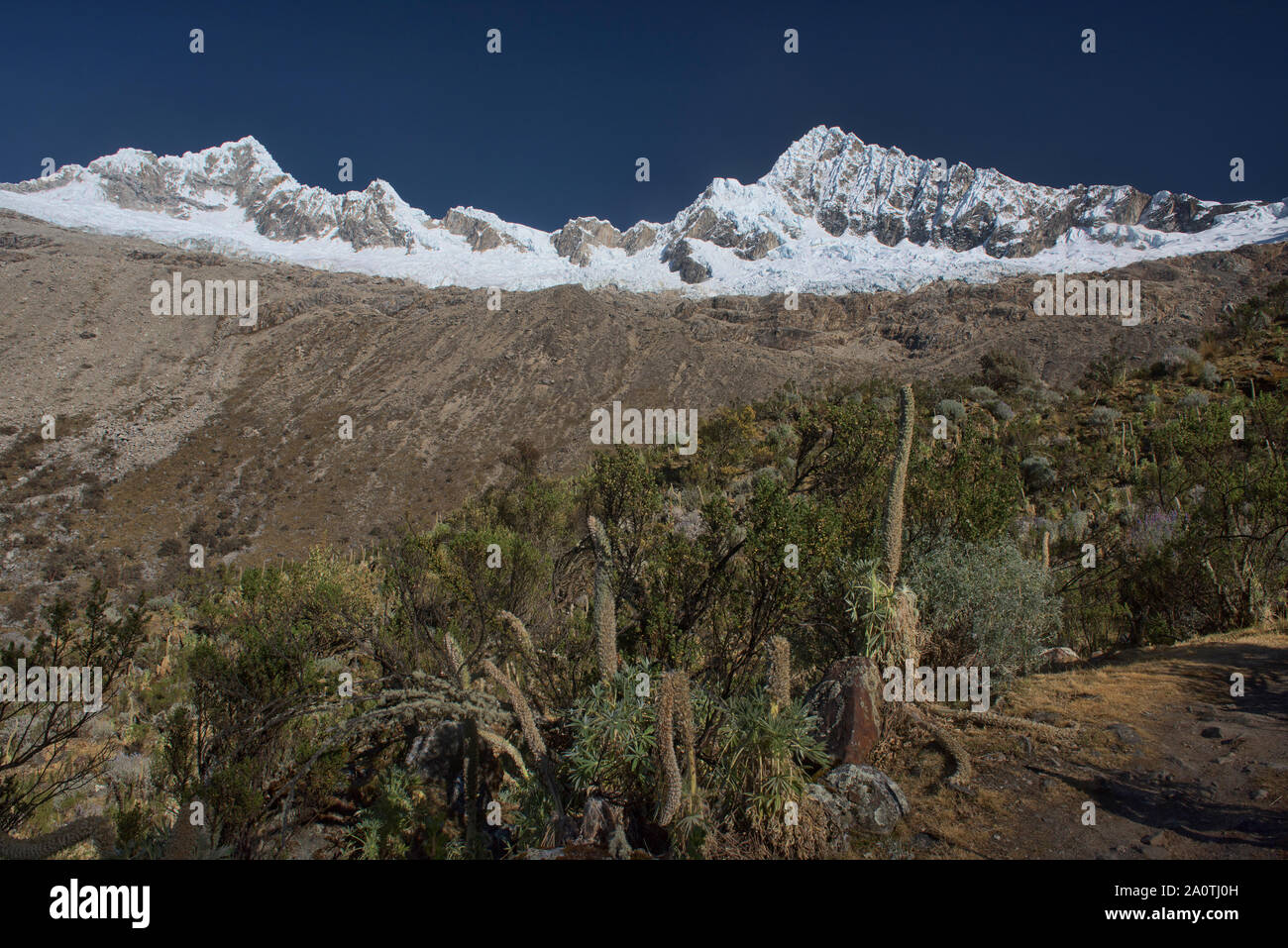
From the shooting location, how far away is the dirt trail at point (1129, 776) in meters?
3.12

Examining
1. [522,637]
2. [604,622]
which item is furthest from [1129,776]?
[522,637]

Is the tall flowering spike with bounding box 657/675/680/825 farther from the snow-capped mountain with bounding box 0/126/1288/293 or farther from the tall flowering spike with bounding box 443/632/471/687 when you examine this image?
the snow-capped mountain with bounding box 0/126/1288/293

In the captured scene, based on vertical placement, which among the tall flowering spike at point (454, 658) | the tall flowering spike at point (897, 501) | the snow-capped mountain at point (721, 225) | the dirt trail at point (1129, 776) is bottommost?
the dirt trail at point (1129, 776)

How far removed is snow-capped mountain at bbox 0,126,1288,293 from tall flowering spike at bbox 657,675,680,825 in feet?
404

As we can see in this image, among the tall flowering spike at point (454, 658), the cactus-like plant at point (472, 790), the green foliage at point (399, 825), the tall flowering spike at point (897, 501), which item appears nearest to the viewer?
the tall flowering spike at point (454, 658)

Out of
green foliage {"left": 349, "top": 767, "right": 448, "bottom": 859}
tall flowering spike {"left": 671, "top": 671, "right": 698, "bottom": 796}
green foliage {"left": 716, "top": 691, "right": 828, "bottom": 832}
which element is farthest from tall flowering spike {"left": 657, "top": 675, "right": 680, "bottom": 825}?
green foliage {"left": 349, "top": 767, "right": 448, "bottom": 859}

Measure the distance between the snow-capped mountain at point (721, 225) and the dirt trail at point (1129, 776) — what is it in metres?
121

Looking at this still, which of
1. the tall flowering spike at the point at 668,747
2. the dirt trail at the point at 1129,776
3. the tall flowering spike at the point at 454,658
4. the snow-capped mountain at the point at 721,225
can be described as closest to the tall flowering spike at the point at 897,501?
the dirt trail at the point at 1129,776

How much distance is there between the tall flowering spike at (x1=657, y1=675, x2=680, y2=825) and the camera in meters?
3.05

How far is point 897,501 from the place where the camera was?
5.27m

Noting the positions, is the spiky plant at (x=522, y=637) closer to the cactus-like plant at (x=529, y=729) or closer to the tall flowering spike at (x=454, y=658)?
the tall flowering spike at (x=454, y=658)

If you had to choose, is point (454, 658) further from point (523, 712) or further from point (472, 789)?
point (472, 789)
